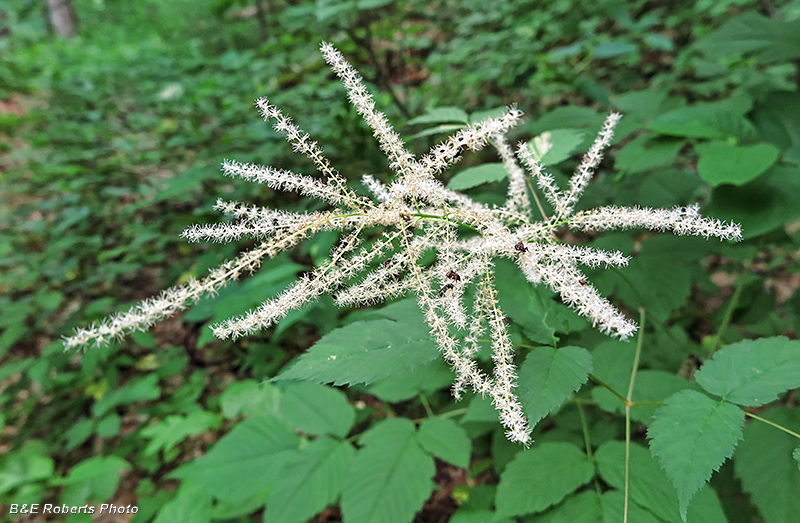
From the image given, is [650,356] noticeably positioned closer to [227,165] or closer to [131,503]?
[227,165]

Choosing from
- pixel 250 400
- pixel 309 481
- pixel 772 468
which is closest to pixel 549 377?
pixel 772 468

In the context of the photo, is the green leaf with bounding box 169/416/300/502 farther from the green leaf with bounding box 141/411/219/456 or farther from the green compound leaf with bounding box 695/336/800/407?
the green compound leaf with bounding box 695/336/800/407

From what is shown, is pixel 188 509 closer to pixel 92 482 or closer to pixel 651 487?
pixel 92 482

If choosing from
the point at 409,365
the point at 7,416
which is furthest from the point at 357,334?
the point at 7,416

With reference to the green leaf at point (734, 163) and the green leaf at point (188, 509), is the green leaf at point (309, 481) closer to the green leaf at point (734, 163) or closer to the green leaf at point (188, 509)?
the green leaf at point (188, 509)

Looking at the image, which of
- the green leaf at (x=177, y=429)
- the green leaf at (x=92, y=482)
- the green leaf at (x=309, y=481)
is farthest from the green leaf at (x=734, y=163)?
the green leaf at (x=92, y=482)
